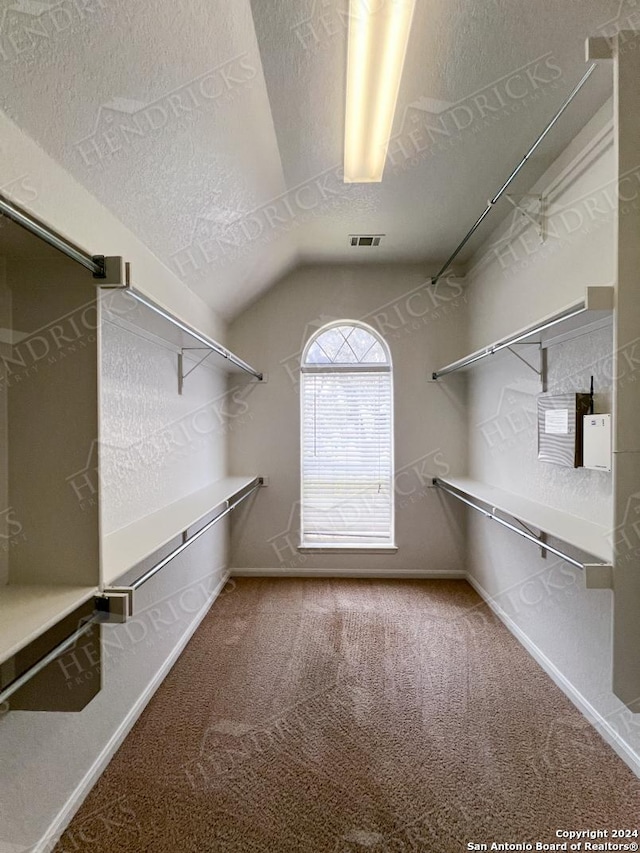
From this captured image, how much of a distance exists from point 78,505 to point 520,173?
8.11 ft

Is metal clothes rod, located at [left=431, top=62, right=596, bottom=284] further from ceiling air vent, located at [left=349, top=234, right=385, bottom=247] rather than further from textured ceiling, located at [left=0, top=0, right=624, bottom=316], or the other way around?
ceiling air vent, located at [left=349, top=234, right=385, bottom=247]

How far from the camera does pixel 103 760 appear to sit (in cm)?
169

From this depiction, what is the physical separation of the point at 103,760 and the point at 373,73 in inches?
104

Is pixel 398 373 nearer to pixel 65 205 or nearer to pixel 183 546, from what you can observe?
pixel 183 546

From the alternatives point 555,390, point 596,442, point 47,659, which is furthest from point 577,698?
point 47,659

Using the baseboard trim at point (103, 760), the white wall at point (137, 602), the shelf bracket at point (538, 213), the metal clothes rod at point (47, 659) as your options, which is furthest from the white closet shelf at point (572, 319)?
the baseboard trim at point (103, 760)

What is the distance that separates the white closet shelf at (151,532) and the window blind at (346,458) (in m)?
1.17

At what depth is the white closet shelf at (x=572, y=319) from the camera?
1311 mm

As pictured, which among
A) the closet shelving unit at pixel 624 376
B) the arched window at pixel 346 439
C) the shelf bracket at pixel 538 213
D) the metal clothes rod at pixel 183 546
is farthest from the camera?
the arched window at pixel 346 439

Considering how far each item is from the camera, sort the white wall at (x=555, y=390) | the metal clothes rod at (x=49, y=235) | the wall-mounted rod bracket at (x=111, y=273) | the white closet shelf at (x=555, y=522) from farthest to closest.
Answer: the white wall at (x=555, y=390) < the white closet shelf at (x=555, y=522) < the wall-mounted rod bracket at (x=111, y=273) < the metal clothes rod at (x=49, y=235)

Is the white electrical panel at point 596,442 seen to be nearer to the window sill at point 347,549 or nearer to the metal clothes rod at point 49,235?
the metal clothes rod at point 49,235

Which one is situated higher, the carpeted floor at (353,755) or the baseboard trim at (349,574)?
the baseboard trim at (349,574)

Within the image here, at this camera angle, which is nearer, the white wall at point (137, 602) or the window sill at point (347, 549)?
the white wall at point (137, 602)

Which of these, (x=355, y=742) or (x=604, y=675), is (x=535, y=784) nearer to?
(x=604, y=675)
